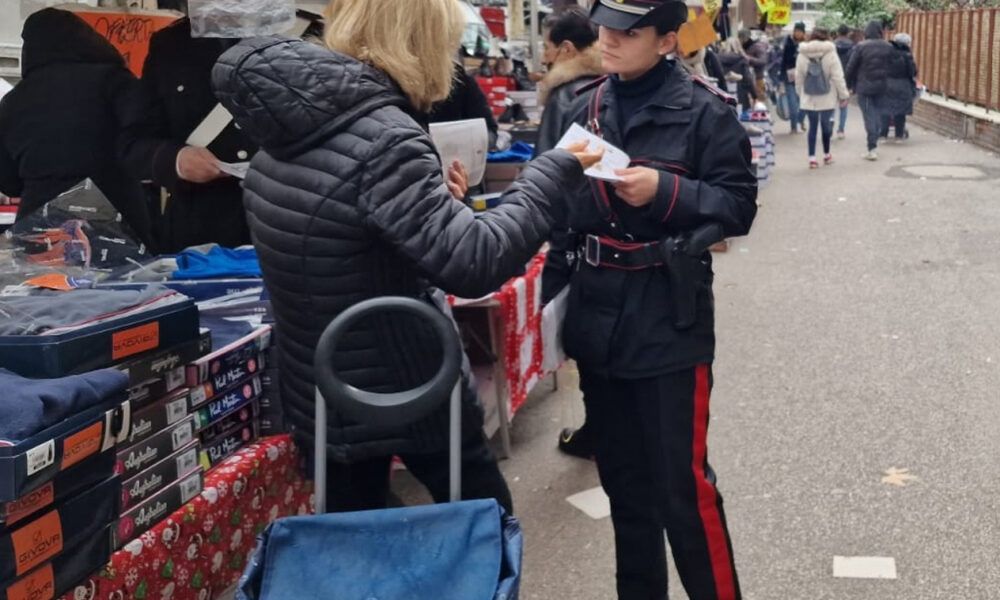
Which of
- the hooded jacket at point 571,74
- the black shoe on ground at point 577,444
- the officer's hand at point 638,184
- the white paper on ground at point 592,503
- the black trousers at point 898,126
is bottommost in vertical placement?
the white paper on ground at point 592,503

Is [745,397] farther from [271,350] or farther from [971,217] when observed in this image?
[971,217]

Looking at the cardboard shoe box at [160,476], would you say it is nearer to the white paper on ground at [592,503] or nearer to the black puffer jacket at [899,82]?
the white paper on ground at [592,503]

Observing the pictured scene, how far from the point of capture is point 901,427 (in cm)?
556

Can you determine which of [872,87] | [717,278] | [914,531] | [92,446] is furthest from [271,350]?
[872,87]

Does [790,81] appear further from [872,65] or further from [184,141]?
[184,141]

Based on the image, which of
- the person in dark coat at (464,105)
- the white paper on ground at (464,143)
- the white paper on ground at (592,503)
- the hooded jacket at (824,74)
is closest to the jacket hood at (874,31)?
the hooded jacket at (824,74)

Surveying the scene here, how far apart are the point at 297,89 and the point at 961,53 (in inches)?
851

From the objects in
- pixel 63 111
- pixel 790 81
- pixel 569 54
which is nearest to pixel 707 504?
pixel 63 111

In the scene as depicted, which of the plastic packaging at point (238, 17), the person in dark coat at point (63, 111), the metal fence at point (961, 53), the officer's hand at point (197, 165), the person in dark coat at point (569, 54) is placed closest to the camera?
the plastic packaging at point (238, 17)

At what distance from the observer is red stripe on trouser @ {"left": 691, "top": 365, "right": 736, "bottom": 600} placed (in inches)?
122

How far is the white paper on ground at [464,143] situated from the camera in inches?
161

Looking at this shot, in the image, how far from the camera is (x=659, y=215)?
300 centimetres

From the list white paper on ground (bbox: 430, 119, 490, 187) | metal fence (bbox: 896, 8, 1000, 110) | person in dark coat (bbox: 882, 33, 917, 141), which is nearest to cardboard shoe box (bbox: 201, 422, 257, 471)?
white paper on ground (bbox: 430, 119, 490, 187)

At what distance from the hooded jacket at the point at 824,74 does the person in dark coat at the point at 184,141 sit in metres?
12.2
